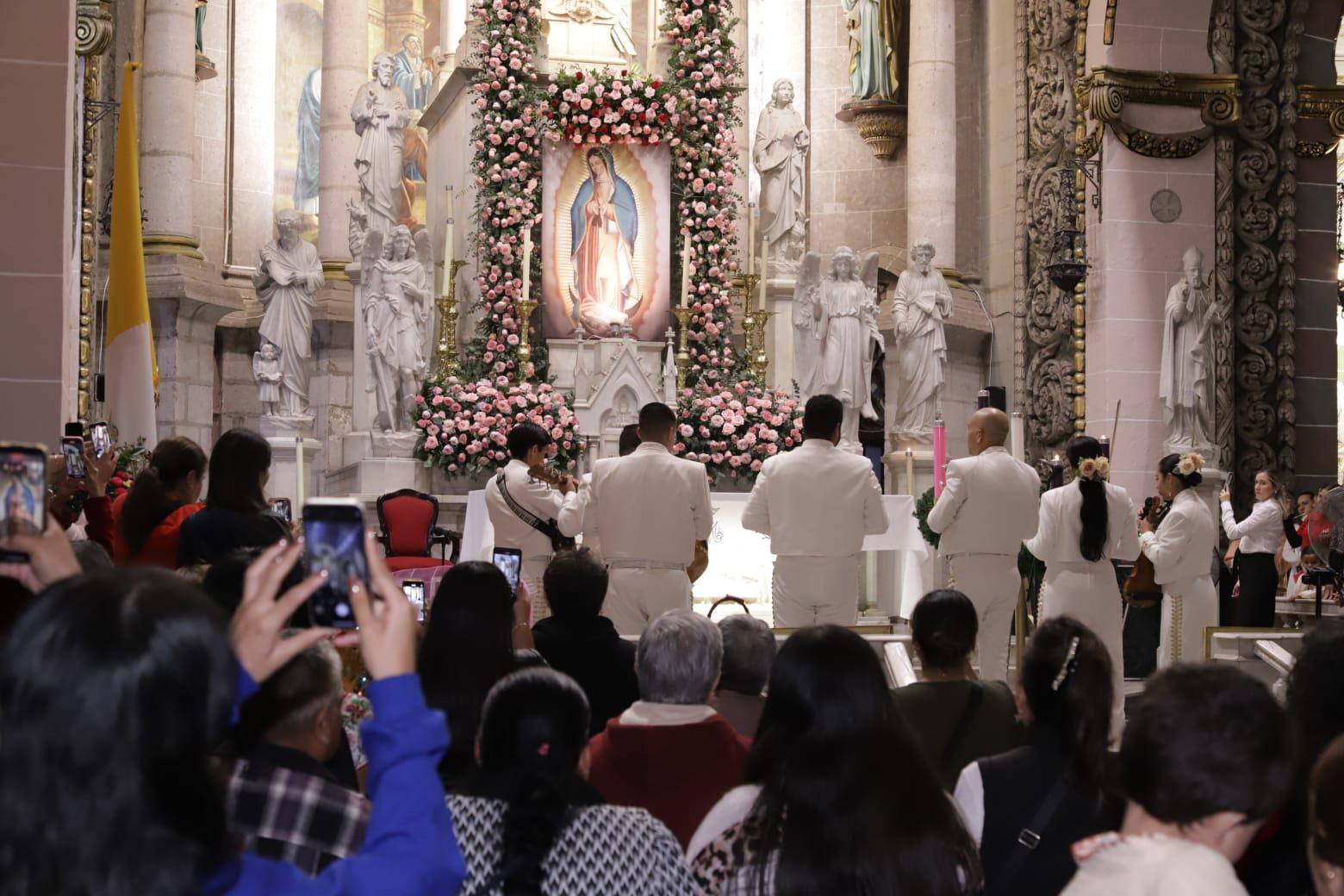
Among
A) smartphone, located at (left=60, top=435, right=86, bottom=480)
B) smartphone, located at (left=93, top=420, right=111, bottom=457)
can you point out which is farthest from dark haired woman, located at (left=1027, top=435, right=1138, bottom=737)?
smartphone, located at (left=60, top=435, right=86, bottom=480)

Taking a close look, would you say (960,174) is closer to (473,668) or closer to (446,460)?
(446,460)

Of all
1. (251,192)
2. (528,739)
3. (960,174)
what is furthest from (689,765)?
(251,192)

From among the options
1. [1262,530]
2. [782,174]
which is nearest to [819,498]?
[1262,530]

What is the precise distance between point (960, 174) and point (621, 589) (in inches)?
454

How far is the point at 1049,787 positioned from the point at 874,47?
52.7ft

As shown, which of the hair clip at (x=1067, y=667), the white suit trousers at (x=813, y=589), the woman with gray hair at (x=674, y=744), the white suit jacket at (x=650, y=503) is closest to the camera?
the hair clip at (x=1067, y=667)

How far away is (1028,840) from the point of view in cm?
349

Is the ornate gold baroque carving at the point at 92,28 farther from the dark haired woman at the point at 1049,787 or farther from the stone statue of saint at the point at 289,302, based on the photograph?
the dark haired woman at the point at 1049,787

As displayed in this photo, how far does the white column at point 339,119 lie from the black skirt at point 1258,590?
31.7 feet

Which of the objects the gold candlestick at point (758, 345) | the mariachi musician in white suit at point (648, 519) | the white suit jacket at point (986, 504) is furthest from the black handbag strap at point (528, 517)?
the gold candlestick at point (758, 345)

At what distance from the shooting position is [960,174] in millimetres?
18656

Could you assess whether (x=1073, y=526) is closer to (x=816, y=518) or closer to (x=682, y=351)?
(x=816, y=518)

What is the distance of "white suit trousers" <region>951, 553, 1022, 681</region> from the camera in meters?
8.55

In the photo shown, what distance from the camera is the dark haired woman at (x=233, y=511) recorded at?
5.21 metres
